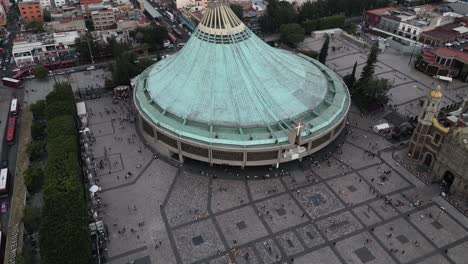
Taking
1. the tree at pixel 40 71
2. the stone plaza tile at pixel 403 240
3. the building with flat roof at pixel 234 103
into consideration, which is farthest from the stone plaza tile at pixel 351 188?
the tree at pixel 40 71

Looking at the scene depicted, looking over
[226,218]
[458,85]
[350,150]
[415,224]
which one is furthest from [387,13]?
[226,218]

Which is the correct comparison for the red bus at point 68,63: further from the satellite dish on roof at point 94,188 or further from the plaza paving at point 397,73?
the plaza paving at point 397,73

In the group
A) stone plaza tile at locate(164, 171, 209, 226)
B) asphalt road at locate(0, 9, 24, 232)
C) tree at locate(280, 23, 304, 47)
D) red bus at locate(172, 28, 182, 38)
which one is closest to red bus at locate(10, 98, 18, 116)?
asphalt road at locate(0, 9, 24, 232)

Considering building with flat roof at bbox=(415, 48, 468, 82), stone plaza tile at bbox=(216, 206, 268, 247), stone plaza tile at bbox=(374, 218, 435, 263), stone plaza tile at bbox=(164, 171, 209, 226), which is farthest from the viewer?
building with flat roof at bbox=(415, 48, 468, 82)

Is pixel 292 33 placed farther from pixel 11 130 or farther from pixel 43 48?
pixel 11 130

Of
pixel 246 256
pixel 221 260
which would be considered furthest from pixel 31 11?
pixel 246 256

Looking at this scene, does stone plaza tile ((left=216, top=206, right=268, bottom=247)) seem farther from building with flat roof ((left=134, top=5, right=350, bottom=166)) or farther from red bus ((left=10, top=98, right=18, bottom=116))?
red bus ((left=10, top=98, right=18, bottom=116))
